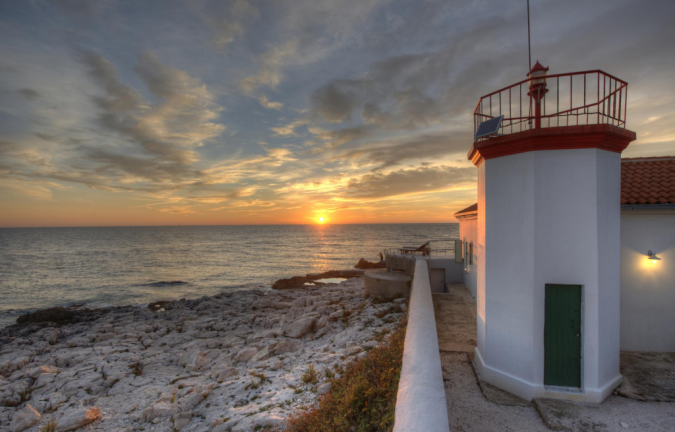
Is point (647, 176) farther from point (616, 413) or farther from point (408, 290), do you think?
point (408, 290)

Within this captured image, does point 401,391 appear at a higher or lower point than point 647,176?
lower

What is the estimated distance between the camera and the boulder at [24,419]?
842 centimetres

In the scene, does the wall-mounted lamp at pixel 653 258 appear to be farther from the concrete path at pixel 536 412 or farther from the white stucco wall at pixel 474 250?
the white stucco wall at pixel 474 250

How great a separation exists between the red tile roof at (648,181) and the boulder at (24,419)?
58.6 feet

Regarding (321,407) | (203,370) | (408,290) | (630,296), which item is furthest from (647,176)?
(203,370)

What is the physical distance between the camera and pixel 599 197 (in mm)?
6488

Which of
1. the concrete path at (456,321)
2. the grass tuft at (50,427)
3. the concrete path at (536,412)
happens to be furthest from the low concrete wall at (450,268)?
the grass tuft at (50,427)

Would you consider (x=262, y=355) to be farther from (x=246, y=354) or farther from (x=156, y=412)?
(x=156, y=412)

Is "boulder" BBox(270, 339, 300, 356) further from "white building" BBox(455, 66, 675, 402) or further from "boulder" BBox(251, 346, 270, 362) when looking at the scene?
"white building" BBox(455, 66, 675, 402)

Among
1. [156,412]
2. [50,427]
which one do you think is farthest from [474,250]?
[50,427]

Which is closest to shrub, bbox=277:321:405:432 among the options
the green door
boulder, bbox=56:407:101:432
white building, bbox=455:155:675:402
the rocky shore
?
the rocky shore

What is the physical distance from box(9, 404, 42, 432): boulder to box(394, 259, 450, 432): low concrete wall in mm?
10957

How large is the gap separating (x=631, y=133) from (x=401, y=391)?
7665 millimetres

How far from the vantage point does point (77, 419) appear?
8.31 m
